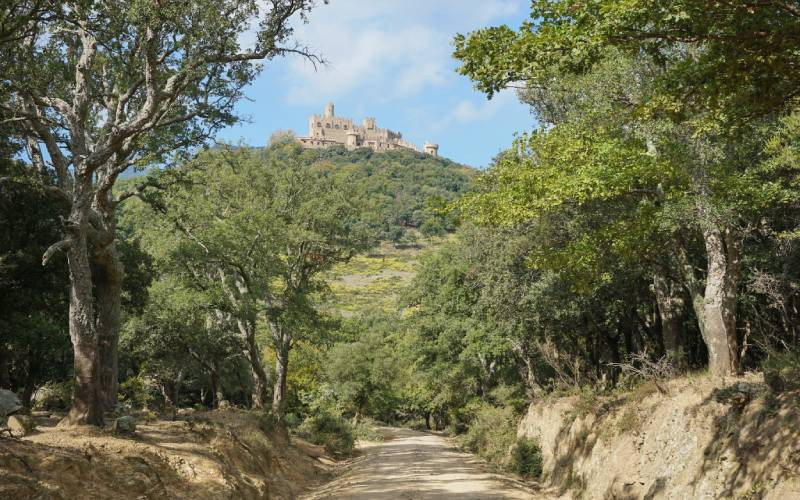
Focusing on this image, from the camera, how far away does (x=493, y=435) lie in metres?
29.9

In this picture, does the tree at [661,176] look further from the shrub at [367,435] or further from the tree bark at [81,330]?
the shrub at [367,435]

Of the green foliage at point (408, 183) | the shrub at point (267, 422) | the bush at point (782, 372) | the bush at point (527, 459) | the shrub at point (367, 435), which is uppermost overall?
the green foliage at point (408, 183)

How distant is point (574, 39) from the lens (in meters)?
6.67

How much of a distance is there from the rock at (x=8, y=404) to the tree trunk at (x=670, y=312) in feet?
52.2

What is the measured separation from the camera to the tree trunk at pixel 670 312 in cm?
1677

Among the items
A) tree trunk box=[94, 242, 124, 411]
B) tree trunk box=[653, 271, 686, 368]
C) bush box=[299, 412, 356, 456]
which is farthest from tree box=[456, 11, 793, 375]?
bush box=[299, 412, 356, 456]

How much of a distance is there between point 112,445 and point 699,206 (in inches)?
519

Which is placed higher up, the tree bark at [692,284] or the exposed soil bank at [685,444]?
the tree bark at [692,284]

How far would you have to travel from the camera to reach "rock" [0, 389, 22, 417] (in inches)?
430

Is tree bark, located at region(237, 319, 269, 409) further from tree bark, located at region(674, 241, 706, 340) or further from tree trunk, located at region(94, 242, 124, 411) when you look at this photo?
tree bark, located at region(674, 241, 706, 340)

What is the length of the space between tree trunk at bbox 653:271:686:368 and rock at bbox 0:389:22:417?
52.2ft

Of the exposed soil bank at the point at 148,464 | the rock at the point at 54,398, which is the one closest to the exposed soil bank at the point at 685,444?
the exposed soil bank at the point at 148,464

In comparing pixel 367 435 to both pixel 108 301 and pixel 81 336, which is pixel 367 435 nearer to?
pixel 108 301

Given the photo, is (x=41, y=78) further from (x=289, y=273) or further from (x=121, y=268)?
(x=289, y=273)
